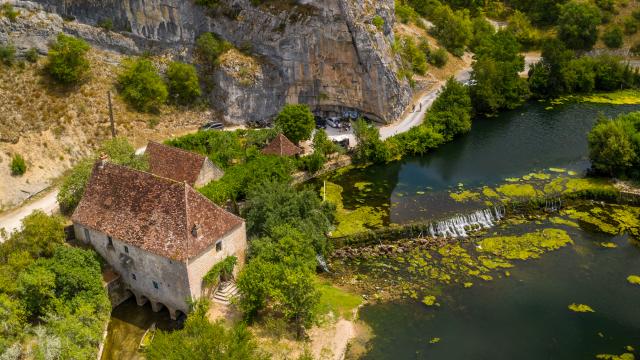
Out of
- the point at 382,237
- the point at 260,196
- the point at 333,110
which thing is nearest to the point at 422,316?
the point at 382,237

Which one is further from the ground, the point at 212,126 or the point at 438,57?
the point at 438,57

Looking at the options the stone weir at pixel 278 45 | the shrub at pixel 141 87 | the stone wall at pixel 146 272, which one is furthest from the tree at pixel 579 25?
the stone wall at pixel 146 272

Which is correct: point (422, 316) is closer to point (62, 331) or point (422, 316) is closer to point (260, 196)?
point (260, 196)

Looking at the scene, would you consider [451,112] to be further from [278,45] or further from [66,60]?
[66,60]

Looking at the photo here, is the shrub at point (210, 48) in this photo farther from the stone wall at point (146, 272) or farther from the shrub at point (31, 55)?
Answer: the stone wall at point (146, 272)

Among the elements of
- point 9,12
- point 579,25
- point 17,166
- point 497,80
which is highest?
point 579,25

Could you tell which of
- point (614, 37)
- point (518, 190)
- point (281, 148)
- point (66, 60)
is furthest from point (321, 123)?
point (614, 37)

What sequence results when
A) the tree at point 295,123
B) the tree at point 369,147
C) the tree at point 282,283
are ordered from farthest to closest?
the tree at point 369,147 → the tree at point 295,123 → the tree at point 282,283
